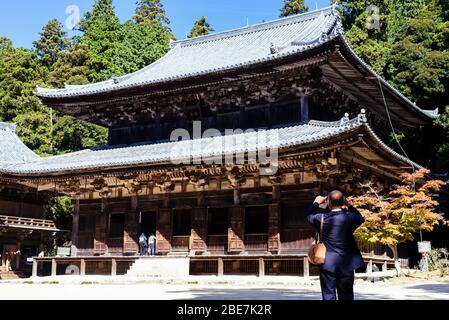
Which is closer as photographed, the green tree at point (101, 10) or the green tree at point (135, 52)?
the green tree at point (135, 52)

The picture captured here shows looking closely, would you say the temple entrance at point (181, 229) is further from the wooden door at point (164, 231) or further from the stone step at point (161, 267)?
the stone step at point (161, 267)

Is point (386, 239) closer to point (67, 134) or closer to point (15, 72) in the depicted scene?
point (67, 134)

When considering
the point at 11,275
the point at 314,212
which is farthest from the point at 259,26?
the point at 314,212

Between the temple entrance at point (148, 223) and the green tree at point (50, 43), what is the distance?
48.9 meters

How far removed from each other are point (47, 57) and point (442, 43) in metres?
50.2

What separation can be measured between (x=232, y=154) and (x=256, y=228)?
12.5 ft

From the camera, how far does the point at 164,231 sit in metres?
24.2

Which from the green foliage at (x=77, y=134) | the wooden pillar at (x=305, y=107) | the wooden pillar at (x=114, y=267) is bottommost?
A: the wooden pillar at (x=114, y=267)

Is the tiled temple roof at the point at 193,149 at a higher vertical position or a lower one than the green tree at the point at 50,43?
lower

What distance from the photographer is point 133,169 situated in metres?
23.0

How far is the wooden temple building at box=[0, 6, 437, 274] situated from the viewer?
2077 cm

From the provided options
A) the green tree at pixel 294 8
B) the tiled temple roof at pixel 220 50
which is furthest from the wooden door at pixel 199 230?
the green tree at pixel 294 8

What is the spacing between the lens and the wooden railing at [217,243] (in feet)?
74.7
